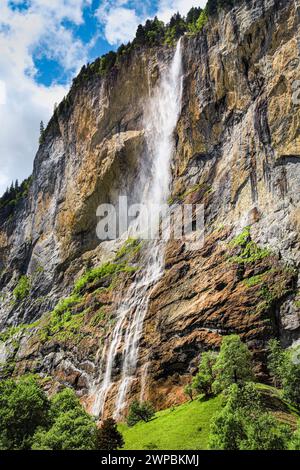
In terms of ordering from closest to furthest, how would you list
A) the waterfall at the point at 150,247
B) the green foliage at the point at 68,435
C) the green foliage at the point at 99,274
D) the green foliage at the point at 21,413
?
the green foliage at the point at 68,435
the green foliage at the point at 21,413
the waterfall at the point at 150,247
the green foliage at the point at 99,274

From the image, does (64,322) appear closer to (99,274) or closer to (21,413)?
(99,274)

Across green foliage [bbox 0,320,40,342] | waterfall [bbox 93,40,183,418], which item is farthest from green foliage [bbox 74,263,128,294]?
green foliage [bbox 0,320,40,342]

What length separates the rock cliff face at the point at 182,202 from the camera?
42.5 m

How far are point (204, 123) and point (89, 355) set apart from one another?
96.6ft

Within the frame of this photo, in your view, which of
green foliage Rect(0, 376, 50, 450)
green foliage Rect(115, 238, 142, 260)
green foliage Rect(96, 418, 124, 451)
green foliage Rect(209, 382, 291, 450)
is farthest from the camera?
green foliage Rect(115, 238, 142, 260)

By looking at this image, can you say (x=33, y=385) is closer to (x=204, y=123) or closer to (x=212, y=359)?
(x=212, y=359)

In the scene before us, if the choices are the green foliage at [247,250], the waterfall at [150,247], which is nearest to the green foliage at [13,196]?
the waterfall at [150,247]

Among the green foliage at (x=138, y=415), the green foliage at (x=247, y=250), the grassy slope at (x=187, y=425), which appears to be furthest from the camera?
the green foliage at (x=247, y=250)

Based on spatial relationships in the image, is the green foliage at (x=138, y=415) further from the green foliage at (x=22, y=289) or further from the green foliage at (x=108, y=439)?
the green foliage at (x=22, y=289)

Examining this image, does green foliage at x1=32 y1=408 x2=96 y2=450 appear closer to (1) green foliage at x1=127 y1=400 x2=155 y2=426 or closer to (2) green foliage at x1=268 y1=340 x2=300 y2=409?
(1) green foliage at x1=127 y1=400 x2=155 y2=426

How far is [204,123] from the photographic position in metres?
58.8

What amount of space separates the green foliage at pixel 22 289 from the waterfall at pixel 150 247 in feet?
74.1

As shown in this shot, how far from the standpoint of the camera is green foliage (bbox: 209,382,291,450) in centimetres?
2106

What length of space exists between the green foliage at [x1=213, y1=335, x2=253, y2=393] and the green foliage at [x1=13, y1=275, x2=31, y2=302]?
48750 millimetres
